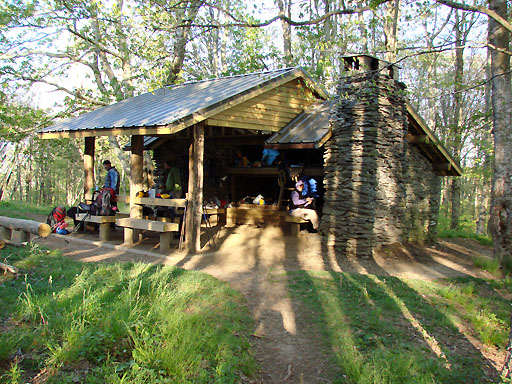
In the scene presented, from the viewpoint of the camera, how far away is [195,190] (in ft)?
29.7

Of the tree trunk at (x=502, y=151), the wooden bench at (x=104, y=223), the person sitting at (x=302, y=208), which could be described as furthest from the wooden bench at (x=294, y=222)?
the wooden bench at (x=104, y=223)

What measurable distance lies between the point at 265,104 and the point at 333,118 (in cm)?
191

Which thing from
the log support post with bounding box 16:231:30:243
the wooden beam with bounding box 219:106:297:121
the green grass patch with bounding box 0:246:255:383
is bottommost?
the green grass patch with bounding box 0:246:255:383

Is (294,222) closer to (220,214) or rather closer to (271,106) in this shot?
(220,214)

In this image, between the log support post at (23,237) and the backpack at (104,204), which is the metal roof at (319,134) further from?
the log support post at (23,237)

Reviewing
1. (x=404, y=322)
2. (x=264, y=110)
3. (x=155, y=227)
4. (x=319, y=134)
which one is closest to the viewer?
(x=404, y=322)

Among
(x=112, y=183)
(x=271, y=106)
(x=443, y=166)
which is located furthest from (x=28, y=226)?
(x=443, y=166)

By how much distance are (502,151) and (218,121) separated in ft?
20.6

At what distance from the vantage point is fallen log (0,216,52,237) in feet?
24.3

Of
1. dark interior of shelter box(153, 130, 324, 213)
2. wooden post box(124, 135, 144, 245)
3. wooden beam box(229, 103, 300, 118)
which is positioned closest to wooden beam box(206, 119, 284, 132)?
wooden beam box(229, 103, 300, 118)

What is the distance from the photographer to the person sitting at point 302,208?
10391mm

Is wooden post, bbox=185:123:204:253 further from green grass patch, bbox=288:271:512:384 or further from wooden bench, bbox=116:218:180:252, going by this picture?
green grass patch, bbox=288:271:512:384

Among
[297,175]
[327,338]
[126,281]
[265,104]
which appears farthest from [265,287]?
[265,104]

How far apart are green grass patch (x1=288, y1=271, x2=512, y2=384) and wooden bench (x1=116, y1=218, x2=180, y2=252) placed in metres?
2.98
